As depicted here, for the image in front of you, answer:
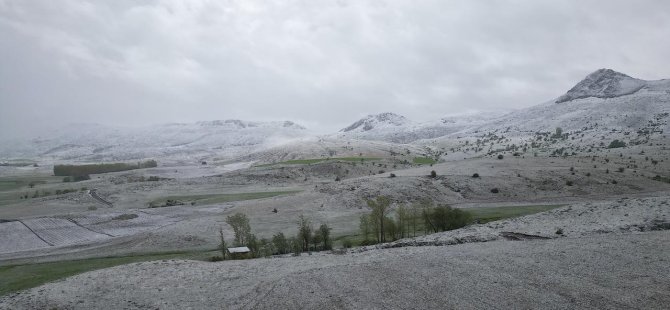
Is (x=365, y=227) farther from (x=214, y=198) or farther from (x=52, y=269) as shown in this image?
(x=214, y=198)

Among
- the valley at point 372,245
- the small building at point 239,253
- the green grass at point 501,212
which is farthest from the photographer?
the green grass at point 501,212

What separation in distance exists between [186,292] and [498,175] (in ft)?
235

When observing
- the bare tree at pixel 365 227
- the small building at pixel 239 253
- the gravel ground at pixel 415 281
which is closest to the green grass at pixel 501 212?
the bare tree at pixel 365 227

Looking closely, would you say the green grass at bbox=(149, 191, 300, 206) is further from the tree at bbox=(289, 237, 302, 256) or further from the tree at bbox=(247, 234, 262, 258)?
the tree at bbox=(289, 237, 302, 256)

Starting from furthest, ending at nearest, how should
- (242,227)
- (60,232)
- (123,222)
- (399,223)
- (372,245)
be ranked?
1. (123,222)
2. (60,232)
3. (399,223)
4. (242,227)
5. (372,245)

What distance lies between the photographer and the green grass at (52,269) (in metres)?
36.2

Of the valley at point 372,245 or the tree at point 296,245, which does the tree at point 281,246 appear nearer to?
the tree at point 296,245

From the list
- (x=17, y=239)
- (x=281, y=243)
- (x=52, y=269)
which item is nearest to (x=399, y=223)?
(x=281, y=243)

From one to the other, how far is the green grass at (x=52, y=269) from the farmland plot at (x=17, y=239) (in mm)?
13504

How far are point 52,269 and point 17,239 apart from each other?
984 inches

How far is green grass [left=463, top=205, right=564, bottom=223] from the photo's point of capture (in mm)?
57531

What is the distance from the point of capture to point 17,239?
200 ft

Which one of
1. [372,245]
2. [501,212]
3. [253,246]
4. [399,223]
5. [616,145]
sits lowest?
[501,212]

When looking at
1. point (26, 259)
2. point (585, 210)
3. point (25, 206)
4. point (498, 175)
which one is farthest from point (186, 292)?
point (25, 206)
